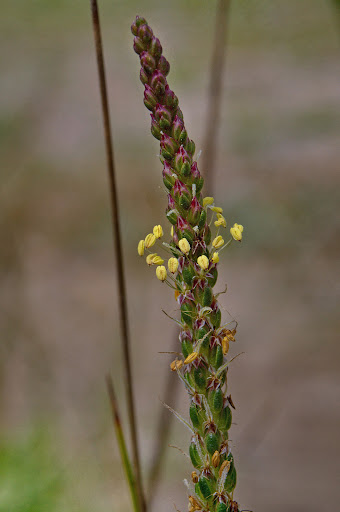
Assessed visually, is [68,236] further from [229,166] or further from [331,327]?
[331,327]

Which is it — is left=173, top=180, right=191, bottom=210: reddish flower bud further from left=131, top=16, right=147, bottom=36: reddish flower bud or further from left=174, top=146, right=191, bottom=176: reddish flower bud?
left=131, top=16, right=147, bottom=36: reddish flower bud

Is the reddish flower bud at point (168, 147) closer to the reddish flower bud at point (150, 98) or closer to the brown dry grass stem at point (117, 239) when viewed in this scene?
the reddish flower bud at point (150, 98)

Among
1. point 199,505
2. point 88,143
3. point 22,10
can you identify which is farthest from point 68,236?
point 199,505

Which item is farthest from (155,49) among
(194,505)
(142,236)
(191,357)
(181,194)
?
(142,236)

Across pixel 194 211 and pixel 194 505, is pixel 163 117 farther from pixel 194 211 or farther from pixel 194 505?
pixel 194 505

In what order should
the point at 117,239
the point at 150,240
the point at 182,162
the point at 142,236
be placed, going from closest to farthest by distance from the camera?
the point at 182,162, the point at 150,240, the point at 117,239, the point at 142,236

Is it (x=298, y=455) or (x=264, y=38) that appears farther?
(x=264, y=38)

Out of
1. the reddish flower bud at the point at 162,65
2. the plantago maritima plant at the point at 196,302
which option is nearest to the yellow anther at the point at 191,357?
the plantago maritima plant at the point at 196,302

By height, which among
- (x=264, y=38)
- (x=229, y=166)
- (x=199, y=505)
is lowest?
(x=199, y=505)
